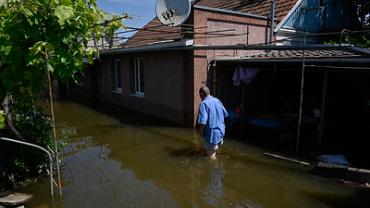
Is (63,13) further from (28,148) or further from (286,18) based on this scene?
(286,18)

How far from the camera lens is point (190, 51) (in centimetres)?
1060

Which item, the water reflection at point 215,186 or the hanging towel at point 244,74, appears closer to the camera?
the water reflection at point 215,186

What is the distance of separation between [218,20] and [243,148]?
511 centimetres

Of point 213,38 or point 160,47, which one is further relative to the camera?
point 160,47

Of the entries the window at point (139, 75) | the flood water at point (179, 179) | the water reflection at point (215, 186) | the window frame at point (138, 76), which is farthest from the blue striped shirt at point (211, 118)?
the window at point (139, 75)

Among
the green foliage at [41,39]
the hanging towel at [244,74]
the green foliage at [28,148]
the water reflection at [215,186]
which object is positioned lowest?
the water reflection at [215,186]

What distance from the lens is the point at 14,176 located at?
19.5ft

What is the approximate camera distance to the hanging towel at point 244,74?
10383 mm

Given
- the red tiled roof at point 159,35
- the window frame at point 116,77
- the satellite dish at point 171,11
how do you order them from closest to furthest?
the satellite dish at point 171,11, the red tiled roof at point 159,35, the window frame at point 116,77

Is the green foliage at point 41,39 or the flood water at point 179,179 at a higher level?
the green foliage at point 41,39

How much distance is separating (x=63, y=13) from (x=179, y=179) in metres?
Answer: 4.08

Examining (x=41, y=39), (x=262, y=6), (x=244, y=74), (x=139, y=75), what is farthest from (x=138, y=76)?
(x=41, y=39)

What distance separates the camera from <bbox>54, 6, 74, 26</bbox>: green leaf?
389 centimetres

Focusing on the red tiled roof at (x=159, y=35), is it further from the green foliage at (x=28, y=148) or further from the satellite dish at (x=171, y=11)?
the green foliage at (x=28, y=148)
